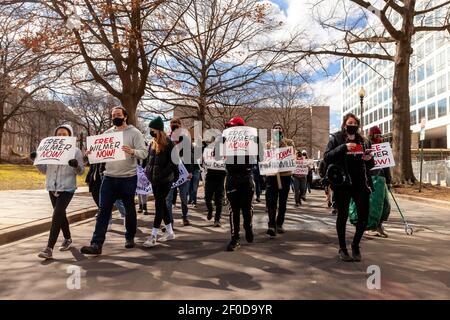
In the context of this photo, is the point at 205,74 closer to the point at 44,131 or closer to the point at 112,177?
the point at 112,177

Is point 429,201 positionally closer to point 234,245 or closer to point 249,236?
point 249,236

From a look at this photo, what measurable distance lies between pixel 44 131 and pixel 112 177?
7250cm

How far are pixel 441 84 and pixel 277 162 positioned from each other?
6107 cm

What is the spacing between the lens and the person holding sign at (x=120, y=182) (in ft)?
20.3

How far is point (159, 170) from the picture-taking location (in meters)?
6.88

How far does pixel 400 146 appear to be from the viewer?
20.8 metres

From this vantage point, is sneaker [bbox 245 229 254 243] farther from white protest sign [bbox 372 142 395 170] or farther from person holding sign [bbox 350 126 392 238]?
white protest sign [bbox 372 142 395 170]

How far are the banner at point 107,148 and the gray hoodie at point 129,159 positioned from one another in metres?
0.09

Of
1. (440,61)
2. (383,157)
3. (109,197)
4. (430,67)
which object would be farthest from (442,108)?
(109,197)

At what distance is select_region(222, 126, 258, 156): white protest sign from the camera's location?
6.73m

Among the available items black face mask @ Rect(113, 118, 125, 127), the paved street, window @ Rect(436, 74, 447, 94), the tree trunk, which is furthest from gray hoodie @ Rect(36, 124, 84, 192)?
window @ Rect(436, 74, 447, 94)

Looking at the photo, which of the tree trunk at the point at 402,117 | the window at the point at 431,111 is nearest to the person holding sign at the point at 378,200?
the tree trunk at the point at 402,117
